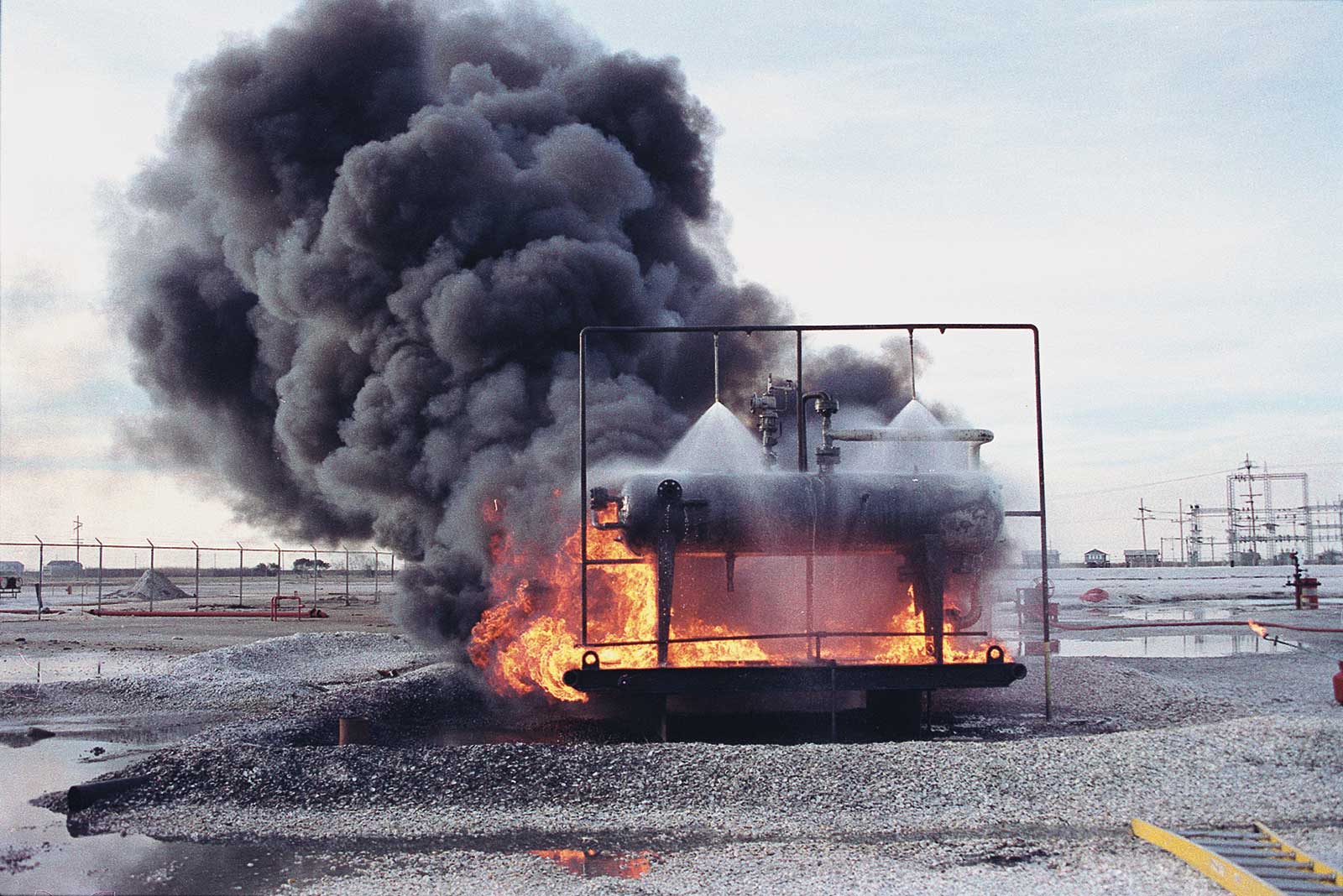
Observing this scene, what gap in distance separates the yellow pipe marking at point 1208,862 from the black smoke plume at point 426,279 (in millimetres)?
7816

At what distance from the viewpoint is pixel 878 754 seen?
341 inches

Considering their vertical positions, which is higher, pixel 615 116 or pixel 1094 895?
pixel 615 116

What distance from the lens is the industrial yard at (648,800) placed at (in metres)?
6.46

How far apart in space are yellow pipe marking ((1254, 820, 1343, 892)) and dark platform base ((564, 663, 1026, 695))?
344 cm

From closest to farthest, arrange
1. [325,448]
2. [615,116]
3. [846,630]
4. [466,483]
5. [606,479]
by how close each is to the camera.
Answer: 1. [846,630]
2. [606,479]
3. [466,483]
4. [325,448]
5. [615,116]

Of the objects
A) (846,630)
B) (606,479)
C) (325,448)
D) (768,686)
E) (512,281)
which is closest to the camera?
(768,686)

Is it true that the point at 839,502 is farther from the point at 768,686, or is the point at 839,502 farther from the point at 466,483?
the point at 466,483

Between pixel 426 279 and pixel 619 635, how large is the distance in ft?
29.5

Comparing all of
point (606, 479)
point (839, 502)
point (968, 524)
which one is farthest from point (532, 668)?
point (968, 524)

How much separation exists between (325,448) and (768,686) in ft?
38.1

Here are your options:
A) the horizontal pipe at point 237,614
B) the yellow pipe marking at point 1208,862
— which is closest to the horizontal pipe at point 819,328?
the yellow pipe marking at point 1208,862

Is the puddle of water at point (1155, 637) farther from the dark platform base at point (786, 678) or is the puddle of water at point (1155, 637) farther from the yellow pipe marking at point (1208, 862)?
the yellow pipe marking at point (1208, 862)

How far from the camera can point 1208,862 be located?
609cm

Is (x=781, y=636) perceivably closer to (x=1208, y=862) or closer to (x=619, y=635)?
(x=619, y=635)
